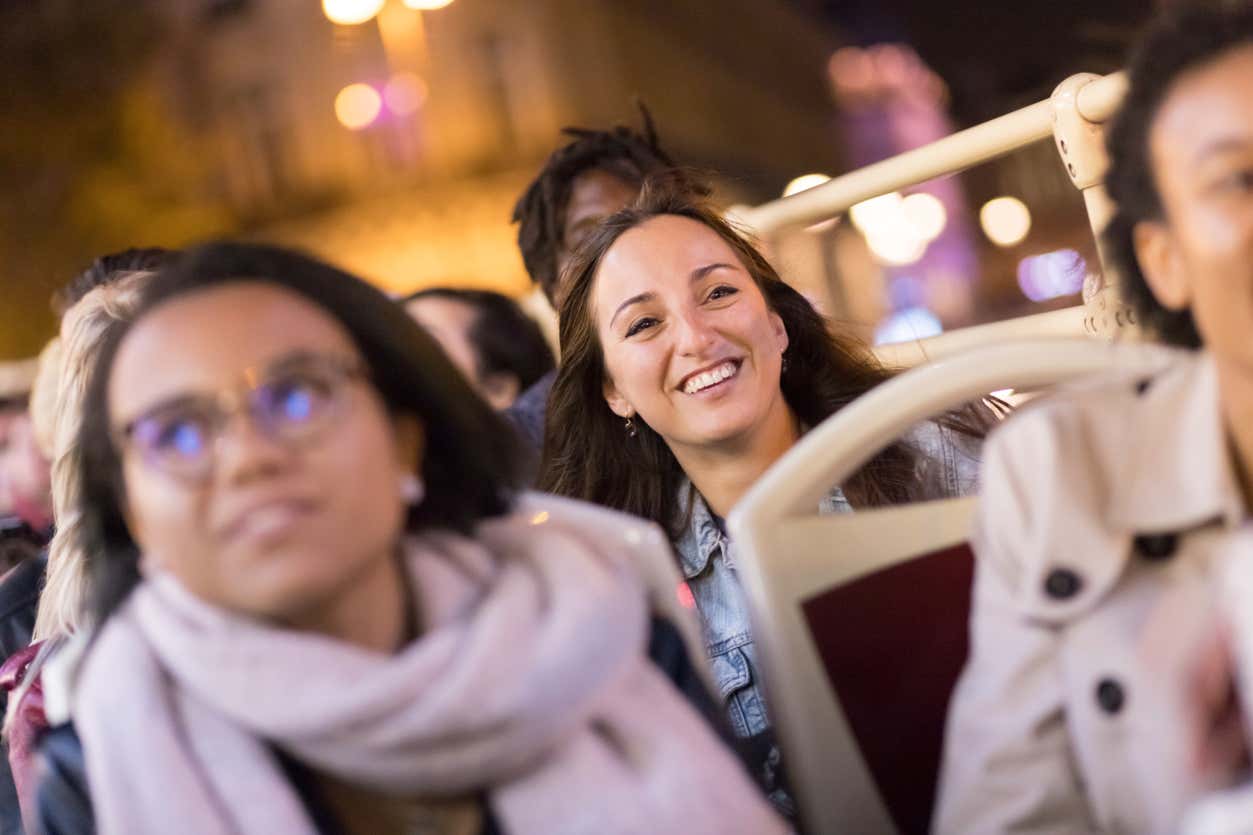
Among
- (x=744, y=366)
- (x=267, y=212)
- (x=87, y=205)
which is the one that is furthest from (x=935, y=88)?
(x=744, y=366)

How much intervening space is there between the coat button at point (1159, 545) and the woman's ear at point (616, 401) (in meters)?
1.22

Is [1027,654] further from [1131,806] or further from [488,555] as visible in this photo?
[488,555]

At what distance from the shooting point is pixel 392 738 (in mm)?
1042

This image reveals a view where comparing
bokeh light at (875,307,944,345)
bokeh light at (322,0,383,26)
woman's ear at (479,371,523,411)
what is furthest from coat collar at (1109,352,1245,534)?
bokeh light at (322,0,383,26)

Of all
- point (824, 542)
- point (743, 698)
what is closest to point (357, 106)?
point (743, 698)

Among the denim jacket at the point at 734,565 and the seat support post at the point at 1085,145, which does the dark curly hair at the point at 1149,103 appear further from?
the denim jacket at the point at 734,565

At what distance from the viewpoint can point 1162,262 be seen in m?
1.04

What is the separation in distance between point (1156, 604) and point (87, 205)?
12093 millimetres

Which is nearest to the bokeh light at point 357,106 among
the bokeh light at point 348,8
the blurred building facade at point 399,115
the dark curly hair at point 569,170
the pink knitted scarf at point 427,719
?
the blurred building facade at point 399,115

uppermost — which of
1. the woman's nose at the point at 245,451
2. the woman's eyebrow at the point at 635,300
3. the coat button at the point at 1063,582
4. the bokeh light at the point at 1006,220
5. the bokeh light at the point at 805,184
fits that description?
the bokeh light at the point at 1006,220

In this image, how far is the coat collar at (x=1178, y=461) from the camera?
1.03m

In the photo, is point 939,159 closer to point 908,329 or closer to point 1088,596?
point 908,329

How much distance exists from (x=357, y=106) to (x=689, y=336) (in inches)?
702

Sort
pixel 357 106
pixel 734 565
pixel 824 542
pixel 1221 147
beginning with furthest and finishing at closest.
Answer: pixel 357 106, pixel 734 565, pixel 824 542, pixel 1221 147
